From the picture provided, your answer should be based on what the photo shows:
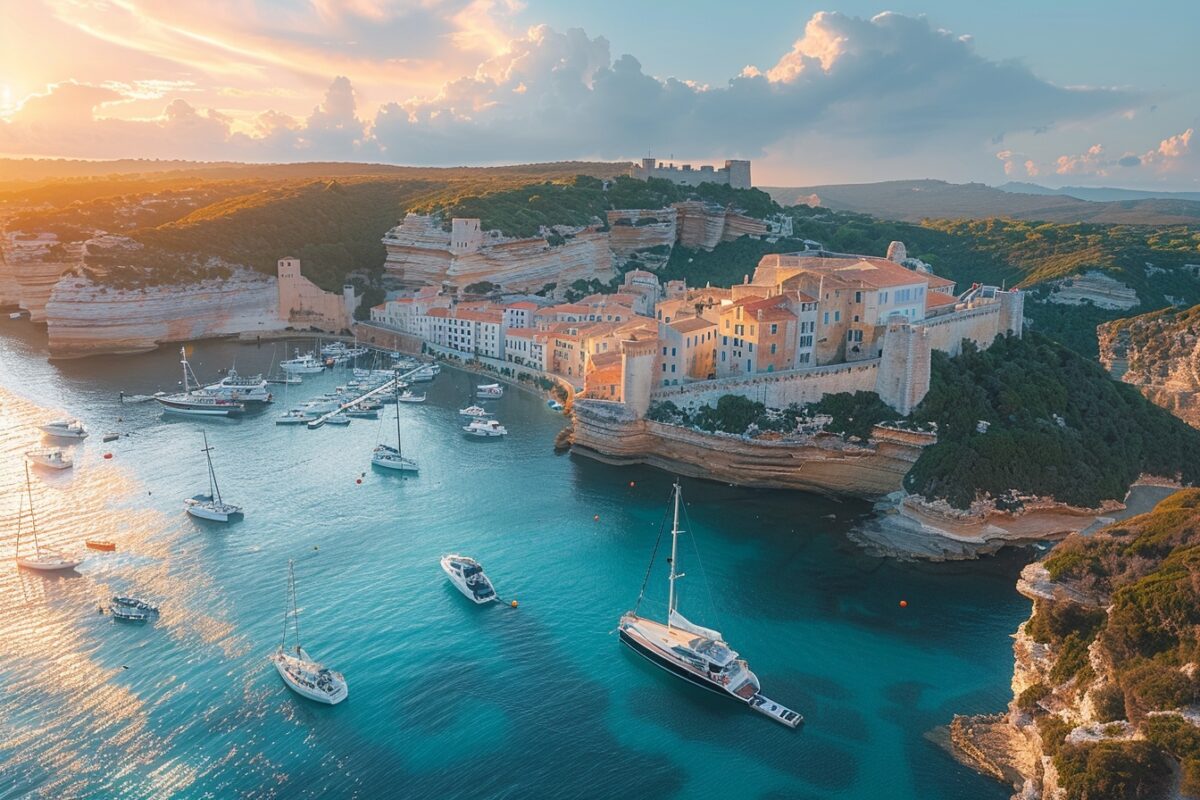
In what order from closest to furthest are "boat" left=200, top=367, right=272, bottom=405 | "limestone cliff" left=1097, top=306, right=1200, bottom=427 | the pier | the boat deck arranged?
the boat deck
"limestone cliff" left=1097, top=306, right=1200, bottom=427
the pier
"boat" left=200, top=367, right=272, bottom=405

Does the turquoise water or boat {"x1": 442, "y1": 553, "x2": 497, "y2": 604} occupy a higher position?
boat {"x1": 442, "y1": 553, "x2": 497, "y2": 604}

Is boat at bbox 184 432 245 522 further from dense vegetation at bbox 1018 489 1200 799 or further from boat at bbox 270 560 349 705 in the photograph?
dense vegetation at bbox 1018 489 1200 799

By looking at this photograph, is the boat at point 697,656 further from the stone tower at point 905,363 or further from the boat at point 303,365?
the boat at point 303,365

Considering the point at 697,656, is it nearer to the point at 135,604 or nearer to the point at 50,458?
the point at 135,604

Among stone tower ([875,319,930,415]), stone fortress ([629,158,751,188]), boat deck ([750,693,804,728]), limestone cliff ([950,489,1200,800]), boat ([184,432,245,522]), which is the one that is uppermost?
stone fortress ([629,158,751,188])

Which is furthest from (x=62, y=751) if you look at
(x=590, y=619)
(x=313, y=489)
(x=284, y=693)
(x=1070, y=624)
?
(x=1070, y=624)

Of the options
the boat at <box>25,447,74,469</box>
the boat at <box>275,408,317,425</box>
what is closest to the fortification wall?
the boat at <box>275,408,317,425</box>

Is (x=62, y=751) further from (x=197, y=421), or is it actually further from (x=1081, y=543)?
(x=197, y=421)

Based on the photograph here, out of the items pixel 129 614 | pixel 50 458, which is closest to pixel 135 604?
pixel 129 614

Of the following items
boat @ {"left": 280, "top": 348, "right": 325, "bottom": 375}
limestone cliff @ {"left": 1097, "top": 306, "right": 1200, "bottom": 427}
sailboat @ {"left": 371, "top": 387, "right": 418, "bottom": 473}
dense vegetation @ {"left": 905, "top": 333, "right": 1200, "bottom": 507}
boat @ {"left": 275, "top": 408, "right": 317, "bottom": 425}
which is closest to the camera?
dense vegetation @ {"left": 905, "top": 333, "right": 1200, "bottom": 507}

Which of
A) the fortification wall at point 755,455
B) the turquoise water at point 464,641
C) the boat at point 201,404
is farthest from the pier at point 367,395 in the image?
the fortification wall at point 755,455
